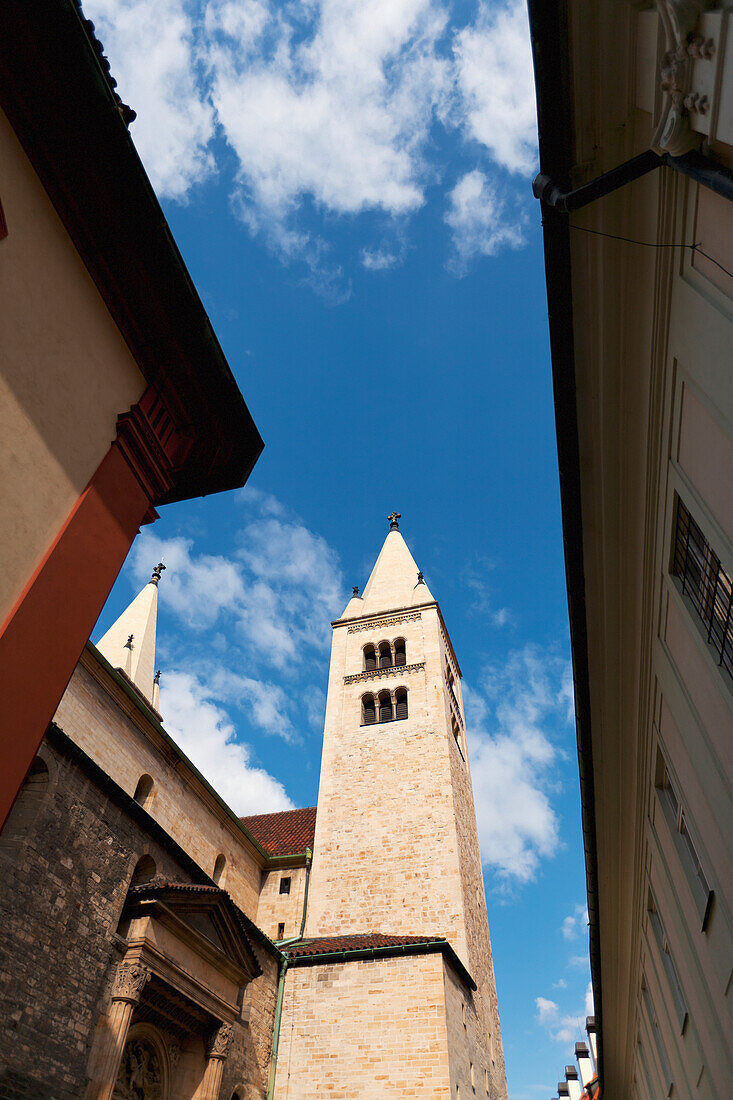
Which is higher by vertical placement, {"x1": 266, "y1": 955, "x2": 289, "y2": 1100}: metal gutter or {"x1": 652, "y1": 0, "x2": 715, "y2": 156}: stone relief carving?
{"x1": 266, "y1": 955, "x2": 289, "y2": 1100}: metal gutter

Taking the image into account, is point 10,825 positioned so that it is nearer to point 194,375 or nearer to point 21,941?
point 21,941

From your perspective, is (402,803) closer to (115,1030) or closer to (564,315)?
(115,1030)

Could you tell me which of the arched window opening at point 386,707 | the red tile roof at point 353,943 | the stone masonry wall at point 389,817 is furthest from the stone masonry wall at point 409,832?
the red tile roof at point 353,943

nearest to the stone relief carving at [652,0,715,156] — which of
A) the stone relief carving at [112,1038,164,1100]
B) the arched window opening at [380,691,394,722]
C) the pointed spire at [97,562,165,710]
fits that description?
the stone relief carving at [112,1038,164,1100]

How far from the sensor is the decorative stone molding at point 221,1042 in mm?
14133

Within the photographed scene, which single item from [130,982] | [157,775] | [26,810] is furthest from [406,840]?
[26,810]

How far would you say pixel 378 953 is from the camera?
1827 cm

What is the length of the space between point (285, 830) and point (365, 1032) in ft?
34.6

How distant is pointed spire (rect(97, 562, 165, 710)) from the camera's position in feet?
94.9

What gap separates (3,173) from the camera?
15.7 feet

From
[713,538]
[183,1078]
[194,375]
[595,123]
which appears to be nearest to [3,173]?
[194,375]

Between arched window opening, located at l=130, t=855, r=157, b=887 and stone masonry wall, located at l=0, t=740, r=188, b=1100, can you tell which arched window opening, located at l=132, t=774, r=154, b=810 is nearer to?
arched window opening, located at l=130, t=855, r=157, b=887

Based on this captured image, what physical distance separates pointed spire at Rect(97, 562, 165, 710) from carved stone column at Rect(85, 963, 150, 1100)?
16.9 m

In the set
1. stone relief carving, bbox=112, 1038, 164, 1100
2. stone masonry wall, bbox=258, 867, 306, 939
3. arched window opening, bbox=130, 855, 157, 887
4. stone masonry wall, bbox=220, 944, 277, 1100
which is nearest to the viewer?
stone relief carving, bbox=112, 1038, 164, 1100
